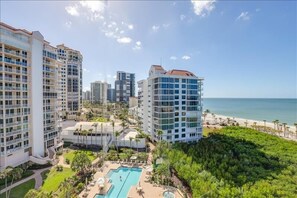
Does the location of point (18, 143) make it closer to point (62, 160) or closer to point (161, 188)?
point (62, 160)

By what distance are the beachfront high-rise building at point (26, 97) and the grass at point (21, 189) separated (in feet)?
20.5

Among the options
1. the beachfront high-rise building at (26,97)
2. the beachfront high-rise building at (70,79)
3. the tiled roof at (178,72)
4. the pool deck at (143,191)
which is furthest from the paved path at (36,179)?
the beachfront high-rise building at (70,79)

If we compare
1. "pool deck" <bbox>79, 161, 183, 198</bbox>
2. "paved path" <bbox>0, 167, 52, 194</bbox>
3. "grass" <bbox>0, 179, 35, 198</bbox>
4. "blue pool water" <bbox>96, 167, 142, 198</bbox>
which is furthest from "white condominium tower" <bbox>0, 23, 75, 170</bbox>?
"pool deck" <bbox>79, 161, 183, 198</bbox>

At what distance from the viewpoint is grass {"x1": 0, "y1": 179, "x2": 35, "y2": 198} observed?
2487cm

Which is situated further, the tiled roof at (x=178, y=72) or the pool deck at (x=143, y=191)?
the tiled roof at (x=178, y=72)

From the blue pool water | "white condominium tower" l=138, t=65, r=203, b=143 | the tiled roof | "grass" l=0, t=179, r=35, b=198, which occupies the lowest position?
the blue pool water

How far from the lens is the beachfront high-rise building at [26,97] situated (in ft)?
103

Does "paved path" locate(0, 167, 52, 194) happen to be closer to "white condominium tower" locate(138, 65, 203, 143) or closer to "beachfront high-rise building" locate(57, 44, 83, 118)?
"white condominium tower" locate(138, 65, 203, 143)

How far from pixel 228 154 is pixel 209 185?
15.1m

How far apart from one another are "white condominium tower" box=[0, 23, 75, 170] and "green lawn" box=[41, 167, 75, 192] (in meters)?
4.91

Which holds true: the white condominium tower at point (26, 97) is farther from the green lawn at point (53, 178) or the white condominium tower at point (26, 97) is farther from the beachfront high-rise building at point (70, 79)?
the beachfront high-rise building at point (70, 79)

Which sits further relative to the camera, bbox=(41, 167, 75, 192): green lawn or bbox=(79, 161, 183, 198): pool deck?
bbox=(41, 167, 75, 192): green lawn

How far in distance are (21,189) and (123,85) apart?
4880 inches

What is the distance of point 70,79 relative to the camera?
89625 millimetres
